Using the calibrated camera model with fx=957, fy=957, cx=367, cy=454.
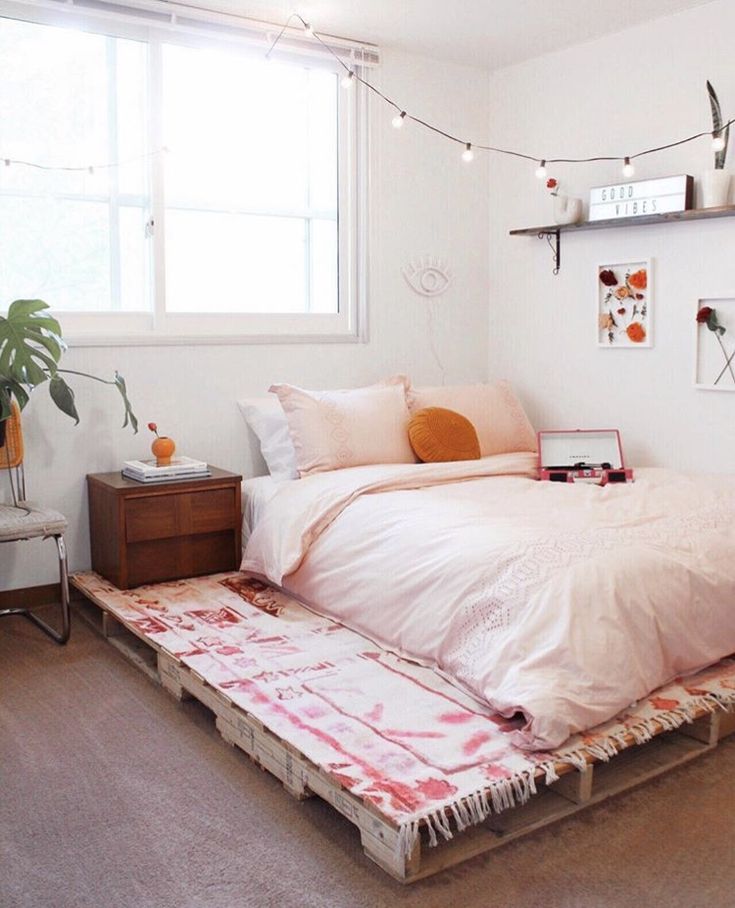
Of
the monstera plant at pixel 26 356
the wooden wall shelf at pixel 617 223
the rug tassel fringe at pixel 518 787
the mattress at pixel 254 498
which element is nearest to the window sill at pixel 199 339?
the monstera plant at pixel 26 356

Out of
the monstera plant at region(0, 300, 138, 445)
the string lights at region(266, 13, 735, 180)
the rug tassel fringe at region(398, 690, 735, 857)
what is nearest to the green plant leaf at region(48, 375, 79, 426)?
the monstera plant at region(0, 300, 138, 445)

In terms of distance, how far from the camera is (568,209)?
174 inches

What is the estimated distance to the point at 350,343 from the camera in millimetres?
4652

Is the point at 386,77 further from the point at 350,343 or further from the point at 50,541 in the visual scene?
the point at 50,541

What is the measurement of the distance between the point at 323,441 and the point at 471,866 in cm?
209

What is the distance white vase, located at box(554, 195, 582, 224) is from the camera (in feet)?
14.5

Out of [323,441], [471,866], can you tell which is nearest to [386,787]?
[471,866]

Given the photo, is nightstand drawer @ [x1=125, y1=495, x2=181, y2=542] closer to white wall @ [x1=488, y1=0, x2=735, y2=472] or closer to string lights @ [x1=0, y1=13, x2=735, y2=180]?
string lights @ [x1=0, y1=13, x2=735, y2=180]

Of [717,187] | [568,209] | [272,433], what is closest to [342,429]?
[272,433]

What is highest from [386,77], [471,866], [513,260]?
[386,77]

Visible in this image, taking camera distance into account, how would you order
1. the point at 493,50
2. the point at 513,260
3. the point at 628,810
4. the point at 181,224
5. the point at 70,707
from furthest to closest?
the point at 513,260 → the point at 493,50 → the point at 181,224 → the point at 70,707 → the point at 628,810

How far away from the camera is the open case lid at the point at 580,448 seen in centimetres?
402

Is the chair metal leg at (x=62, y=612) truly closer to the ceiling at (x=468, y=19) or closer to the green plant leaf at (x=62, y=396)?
the green plant leaf at (x=62, y=396)

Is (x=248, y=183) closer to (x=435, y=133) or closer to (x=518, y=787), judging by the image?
(x=435, y=133)
